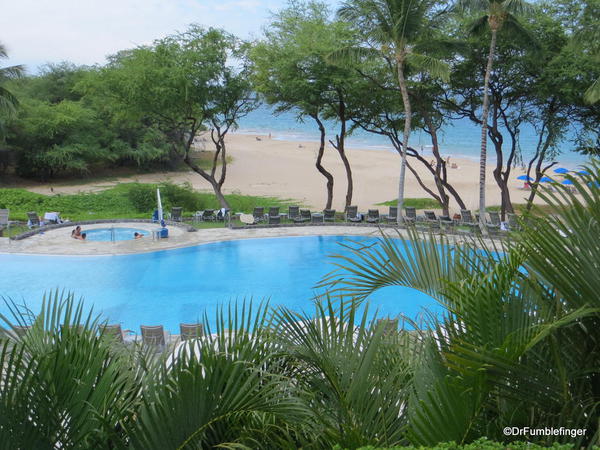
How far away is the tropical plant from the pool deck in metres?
14.3

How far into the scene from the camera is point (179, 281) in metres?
18.1

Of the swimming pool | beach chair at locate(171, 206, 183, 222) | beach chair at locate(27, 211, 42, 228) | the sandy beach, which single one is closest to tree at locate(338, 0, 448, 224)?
beach chair at locate(171, 206, 183, 222)

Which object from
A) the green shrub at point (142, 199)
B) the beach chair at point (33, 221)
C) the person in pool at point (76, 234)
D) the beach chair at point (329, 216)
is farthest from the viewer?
the green shrub at point (142, 199)

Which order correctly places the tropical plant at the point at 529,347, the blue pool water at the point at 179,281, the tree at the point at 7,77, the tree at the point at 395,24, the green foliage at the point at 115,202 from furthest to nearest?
the green foliage at the point at 115,202 → the tree at the point at 7,77 → the tree at the point at 395,24 → the blue pool water at the point at 179,281 → the tropical plant at the point at 529,347

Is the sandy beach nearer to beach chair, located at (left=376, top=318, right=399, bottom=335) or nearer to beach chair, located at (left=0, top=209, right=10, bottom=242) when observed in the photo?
beach chair, located at (left=0, top=209, right=10, bottom=242)

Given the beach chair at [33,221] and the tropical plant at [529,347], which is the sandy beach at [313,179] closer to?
the beach chair at [33,221]

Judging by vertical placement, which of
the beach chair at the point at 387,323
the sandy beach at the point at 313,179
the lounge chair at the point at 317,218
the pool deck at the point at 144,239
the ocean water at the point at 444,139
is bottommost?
the pool deck at the point at 144,239

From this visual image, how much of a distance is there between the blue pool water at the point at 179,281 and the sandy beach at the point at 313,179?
560 inches

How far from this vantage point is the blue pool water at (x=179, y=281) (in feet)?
52.4

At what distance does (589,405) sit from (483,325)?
72cm

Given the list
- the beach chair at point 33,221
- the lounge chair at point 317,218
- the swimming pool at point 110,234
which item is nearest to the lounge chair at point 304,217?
the lounge chair at point 317,218

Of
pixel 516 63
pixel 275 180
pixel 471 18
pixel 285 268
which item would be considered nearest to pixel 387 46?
pixel 471 18

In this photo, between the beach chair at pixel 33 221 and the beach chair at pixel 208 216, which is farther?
the beach chair at pixel 208 216

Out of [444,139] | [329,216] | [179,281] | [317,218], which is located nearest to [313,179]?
[329,216]
